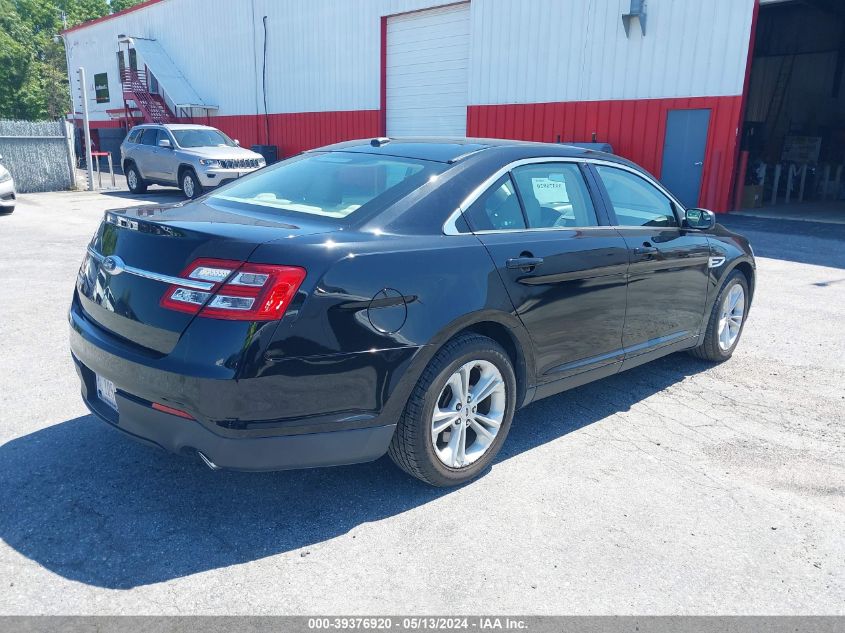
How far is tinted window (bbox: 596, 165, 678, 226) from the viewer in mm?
4344

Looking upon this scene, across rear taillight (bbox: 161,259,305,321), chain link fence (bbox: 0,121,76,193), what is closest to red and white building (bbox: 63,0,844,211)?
chain link fence (bbox: 0,121,76,193)

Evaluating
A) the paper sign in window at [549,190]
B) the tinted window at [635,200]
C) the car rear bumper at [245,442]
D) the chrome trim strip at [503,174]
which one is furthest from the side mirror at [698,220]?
the car rear bumper at [245,442]

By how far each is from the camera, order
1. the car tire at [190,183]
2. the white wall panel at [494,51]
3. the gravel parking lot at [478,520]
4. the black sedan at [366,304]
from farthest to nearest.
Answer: the car tire at [190,183] < the white wall panel at [494,51] < the black sedan at [366,304] < the gravel parking lot at [478,520]

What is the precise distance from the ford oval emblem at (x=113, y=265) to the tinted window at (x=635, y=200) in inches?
108

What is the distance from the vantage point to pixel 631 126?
15.7 meters

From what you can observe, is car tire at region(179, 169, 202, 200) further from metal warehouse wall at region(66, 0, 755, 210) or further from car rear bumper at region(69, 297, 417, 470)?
car rear bumper at region(69, 297, 417, 470)

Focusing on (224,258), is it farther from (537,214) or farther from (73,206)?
(73,206)

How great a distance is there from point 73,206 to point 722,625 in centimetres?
1657

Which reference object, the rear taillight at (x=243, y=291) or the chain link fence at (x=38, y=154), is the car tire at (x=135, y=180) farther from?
the rear taillight at (x=243, y=291)

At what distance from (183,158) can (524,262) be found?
15016 millimetres

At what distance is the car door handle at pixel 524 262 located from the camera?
3.47 metres

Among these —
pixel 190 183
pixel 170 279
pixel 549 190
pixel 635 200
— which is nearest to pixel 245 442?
pixel 170 279

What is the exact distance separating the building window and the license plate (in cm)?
3839

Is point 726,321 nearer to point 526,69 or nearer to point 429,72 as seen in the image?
point 526,69
